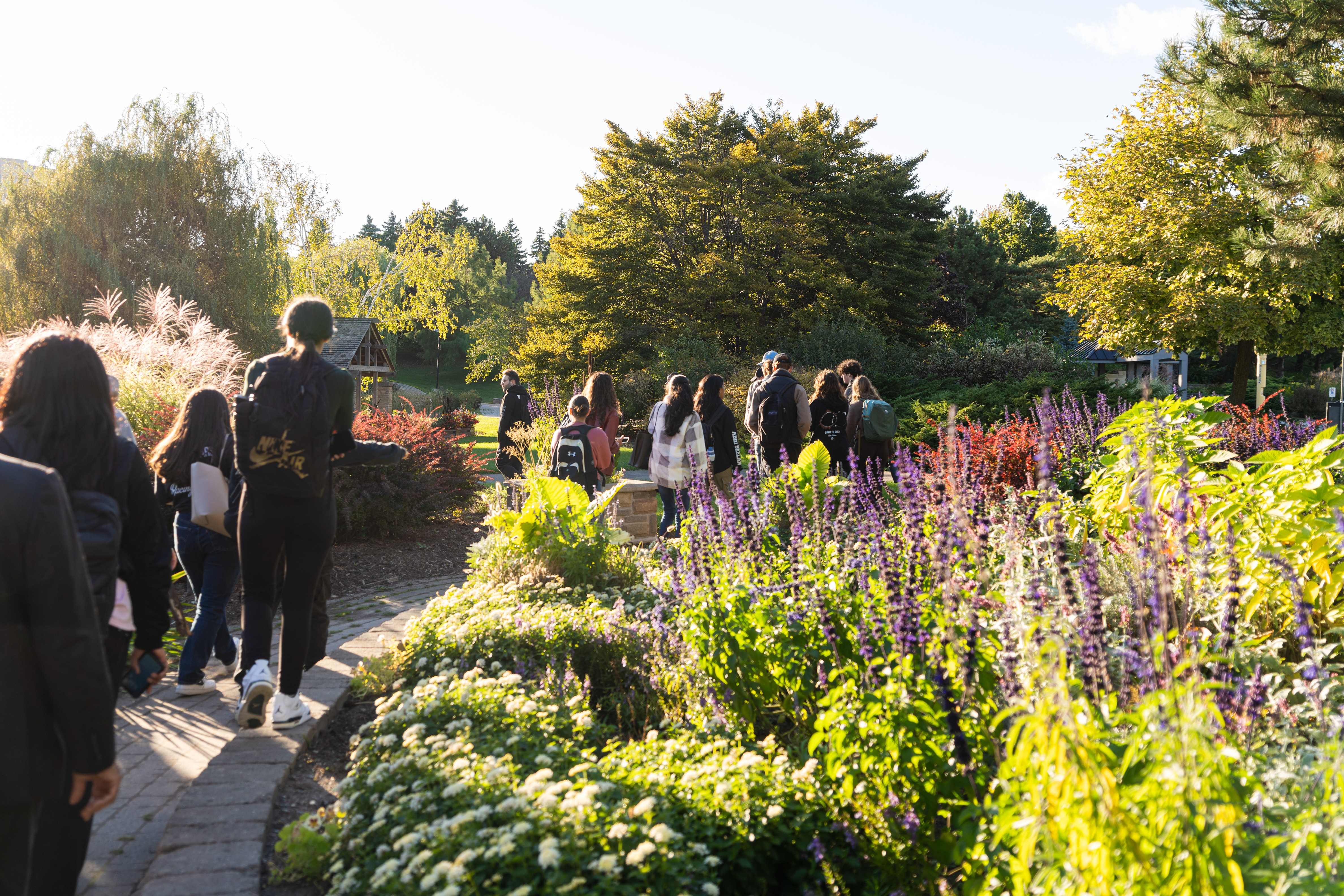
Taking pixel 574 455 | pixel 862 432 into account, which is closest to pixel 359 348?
pixel 574 455

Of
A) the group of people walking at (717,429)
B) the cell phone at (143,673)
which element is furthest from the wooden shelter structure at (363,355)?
the cell phone at (143,673)

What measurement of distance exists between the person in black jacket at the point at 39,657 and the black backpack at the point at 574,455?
5738 mm

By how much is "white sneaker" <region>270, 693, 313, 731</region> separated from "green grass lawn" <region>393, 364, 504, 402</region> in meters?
61.4

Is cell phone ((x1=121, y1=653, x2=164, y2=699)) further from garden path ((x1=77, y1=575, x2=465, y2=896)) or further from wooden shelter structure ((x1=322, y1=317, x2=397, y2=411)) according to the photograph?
wooden shelter structure ((x1=322, y1=317, x2=397, y2=411))

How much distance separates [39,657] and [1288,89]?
41.3 ft

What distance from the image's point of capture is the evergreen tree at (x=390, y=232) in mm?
89562

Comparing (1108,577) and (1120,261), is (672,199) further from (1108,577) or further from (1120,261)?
(1108,577)

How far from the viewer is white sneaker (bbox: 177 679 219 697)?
15.2 ft

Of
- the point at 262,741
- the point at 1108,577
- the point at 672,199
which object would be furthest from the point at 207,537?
the point at 672,199

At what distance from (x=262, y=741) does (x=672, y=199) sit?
2800 centimetres

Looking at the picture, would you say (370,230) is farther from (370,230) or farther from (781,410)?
(781,410)

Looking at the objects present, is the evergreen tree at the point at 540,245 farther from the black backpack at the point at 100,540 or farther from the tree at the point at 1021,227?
the black backpack at the point at 100,540

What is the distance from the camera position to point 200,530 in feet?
15.5

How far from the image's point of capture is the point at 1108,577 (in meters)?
4.10
